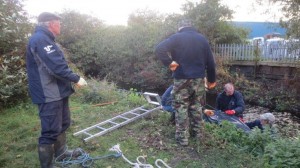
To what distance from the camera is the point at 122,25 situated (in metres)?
20.2

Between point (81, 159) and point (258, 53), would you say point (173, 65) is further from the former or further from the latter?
point (258, 53)

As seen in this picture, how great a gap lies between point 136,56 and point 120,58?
4.45 feet

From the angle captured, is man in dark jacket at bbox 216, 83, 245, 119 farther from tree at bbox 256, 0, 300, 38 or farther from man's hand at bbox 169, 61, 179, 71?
tree at bbox 256, 0, 300, 38

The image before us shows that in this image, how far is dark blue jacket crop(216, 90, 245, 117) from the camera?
6793 mm

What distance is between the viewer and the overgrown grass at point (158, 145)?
3.94 metres

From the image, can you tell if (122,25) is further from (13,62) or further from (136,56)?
(13,62)

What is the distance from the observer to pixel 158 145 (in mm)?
4566

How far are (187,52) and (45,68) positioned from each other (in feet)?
6.85

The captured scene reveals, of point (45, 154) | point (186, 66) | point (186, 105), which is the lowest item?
point (45, 154)

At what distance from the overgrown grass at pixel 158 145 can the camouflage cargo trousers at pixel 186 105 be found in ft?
0.63

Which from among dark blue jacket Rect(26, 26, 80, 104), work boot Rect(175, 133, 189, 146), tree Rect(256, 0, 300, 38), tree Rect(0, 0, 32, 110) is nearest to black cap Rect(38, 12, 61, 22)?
dark blue jacket Rect(26, 26, 80, 104)

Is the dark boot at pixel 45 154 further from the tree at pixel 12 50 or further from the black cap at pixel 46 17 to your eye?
the tree at pixel 12 50

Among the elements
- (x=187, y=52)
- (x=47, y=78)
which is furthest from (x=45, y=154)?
(x=187, y=52)

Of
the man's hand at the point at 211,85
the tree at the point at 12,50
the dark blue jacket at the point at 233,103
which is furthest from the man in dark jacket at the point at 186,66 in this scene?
the tree at the point at 12,50
